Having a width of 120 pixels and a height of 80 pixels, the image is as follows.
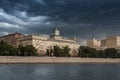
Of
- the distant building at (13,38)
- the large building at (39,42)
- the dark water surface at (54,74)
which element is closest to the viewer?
the dark water surface at (54,74)

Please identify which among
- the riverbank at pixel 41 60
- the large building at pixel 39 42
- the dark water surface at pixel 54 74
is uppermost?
the large building at pixel 39 42

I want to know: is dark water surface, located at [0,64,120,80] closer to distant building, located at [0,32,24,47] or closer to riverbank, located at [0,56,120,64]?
riverbank, located at [0,56,120,64]

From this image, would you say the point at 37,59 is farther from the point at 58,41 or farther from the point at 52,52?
the point at 58,41

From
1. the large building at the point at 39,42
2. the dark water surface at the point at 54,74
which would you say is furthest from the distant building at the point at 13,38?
the dark water surface at the point at 54,74

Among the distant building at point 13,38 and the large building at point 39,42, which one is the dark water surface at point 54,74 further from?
the distant building at point 13,38

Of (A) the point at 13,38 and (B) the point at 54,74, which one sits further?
→ (A) the point at 13,38

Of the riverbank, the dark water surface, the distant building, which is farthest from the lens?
the distant building

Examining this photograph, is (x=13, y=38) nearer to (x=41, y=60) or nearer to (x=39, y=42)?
(x=39, y=42)

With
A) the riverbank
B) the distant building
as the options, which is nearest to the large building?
the distant building

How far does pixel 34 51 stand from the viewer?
10269 centimetres

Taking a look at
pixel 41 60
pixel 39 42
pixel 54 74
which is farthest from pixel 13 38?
pixel 54 74

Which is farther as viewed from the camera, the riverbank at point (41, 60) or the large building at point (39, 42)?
the large building at point (39, 42)

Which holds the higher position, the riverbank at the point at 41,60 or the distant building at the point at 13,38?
the distant building at the point at 13,38

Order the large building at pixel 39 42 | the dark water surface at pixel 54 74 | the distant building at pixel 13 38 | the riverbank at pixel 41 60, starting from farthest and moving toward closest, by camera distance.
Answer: the distant building at pixel 13 38, the large building at pixel 39 42, the riverbank at pixel 41 60, the dark water surface at pixel 54 74
